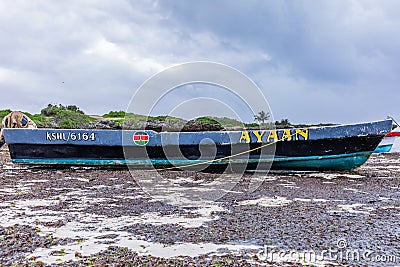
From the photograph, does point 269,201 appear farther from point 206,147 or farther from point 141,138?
point 141,138

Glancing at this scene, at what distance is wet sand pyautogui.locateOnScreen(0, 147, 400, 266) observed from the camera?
111 inches

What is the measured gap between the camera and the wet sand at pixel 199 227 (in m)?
2.83

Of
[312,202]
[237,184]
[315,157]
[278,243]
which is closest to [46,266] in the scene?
[278,243]

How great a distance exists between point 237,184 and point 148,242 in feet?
12.4

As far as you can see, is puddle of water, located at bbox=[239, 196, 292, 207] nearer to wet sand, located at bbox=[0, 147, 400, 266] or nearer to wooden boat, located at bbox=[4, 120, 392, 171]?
wet sand, located at bbox=[0, 147, 400, 266]
